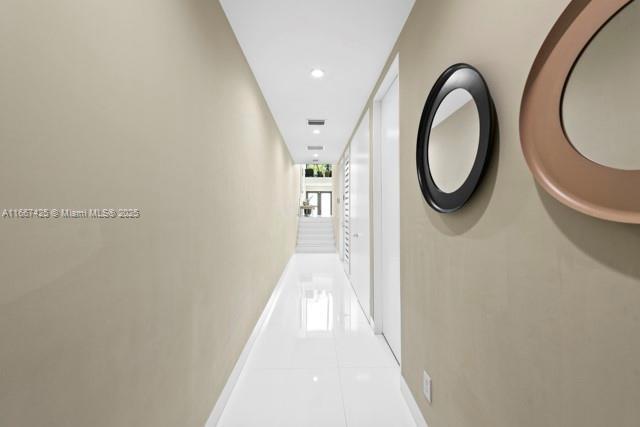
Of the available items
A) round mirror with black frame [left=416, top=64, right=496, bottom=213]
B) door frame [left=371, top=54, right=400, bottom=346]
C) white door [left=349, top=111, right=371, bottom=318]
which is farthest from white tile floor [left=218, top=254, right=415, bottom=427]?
round mirror with black frame [left=416, top=64, right=496, bottom=213]

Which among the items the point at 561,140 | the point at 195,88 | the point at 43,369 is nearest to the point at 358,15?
the point at 195,88

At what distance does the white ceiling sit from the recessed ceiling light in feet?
0.15

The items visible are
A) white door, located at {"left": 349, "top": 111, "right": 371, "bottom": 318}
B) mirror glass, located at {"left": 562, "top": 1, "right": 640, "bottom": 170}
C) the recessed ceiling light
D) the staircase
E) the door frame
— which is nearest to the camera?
mirror glass, located at {"left": 562, "top": 1, "right": 640, "bottom": 170}

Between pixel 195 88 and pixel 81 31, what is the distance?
71 centimetres

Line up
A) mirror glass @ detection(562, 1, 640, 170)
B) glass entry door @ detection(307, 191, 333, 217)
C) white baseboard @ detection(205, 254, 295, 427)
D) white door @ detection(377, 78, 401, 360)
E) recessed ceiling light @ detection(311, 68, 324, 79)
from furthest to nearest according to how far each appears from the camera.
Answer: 1. glass entry door @ detection(307, 191, 333, 217)
2. recessed ceiling light @ detection(311, 68, 324, 79)
3. white door @ detection(377, 78, 401, 360)
4. white baseboard @ detection(205, 254, 295, 427)
5. mirror glass @ detection(562, 1, 640, 170)

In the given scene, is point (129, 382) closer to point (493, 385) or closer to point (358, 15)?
point (493, 385)

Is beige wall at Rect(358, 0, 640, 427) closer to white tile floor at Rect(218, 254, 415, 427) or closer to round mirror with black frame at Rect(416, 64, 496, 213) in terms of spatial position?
round mirror with black frame at Rect(416, 64, 496, 213)

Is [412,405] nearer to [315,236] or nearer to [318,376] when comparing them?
[318,376]

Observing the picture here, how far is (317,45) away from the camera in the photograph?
2131mm

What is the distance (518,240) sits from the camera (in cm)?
85

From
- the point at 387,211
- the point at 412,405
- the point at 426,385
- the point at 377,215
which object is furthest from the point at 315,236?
the point at 426,385

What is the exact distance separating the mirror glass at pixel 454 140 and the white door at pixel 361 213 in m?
1.73

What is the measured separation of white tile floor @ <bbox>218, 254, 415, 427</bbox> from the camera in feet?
5.43

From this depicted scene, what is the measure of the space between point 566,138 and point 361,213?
2.90 metres
